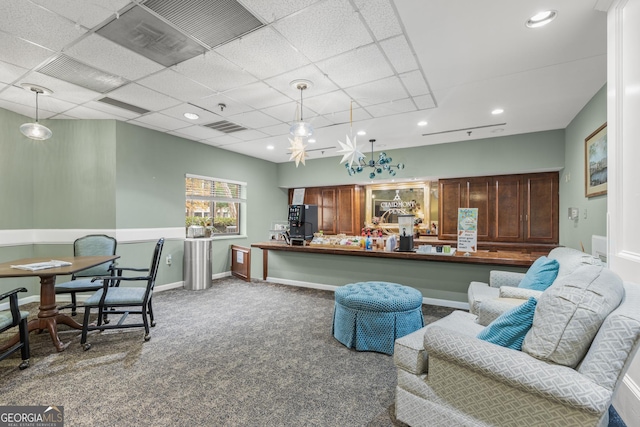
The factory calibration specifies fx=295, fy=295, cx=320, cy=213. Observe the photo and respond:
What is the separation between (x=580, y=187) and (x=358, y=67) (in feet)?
11.7

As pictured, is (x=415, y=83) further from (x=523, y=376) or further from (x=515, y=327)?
(x=523, y=376)

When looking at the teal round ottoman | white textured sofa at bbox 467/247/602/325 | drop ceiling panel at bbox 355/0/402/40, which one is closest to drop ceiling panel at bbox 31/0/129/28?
drop ceiling panel at bbox 355/0/402/40

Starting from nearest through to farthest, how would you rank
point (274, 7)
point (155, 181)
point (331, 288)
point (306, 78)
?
point (274, 7)
point (306, 78)
point (331, 288)
point (155, 181)

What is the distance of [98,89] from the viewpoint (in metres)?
3.59

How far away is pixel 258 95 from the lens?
12.2 feet

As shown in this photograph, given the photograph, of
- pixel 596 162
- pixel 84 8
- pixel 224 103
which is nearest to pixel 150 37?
pixel 84 8

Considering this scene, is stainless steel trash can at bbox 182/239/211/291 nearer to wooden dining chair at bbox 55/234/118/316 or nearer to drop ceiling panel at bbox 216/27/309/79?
wooden dining chair at bbox 55/234/118/316

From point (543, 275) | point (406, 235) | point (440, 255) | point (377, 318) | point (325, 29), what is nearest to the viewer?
point (325, 29)

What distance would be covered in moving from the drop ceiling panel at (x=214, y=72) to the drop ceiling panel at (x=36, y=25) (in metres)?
0.87

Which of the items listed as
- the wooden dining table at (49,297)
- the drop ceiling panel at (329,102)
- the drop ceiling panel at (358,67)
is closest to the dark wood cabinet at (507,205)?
the drop ceiling panel at (329,102)

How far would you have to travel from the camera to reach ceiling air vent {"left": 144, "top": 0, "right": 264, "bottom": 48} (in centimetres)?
217

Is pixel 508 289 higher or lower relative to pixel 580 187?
lower

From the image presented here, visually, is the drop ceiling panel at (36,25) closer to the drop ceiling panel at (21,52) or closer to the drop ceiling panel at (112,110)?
the drop ceiling panel at (21,52)

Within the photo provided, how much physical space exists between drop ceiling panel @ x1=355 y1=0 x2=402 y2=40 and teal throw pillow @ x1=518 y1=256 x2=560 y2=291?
2464 mm
